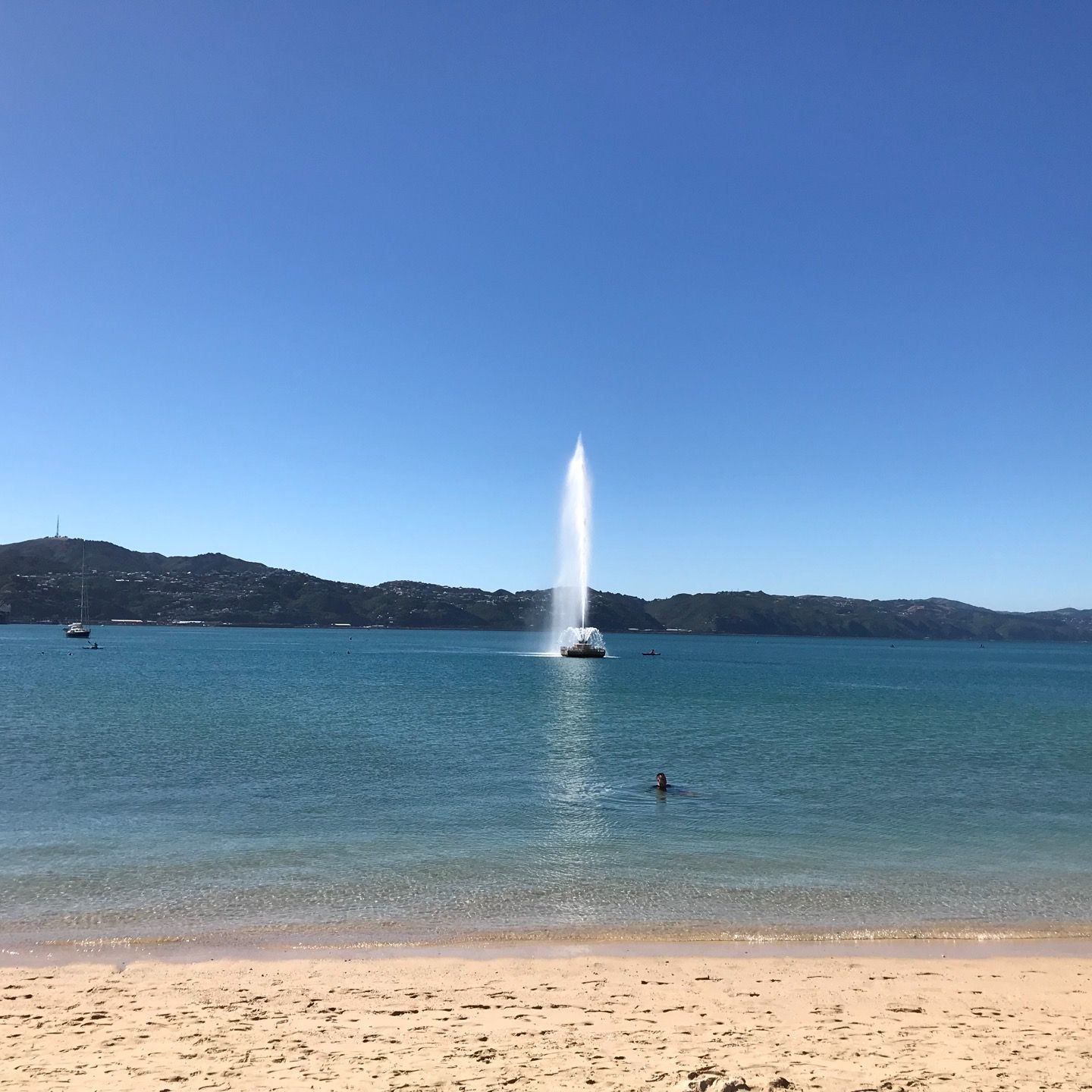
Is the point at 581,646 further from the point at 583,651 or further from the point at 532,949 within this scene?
the point at 532,949

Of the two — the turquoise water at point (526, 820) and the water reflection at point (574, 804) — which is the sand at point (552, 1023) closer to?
the turquoise water at point (526, 820)

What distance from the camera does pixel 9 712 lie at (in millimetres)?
48812

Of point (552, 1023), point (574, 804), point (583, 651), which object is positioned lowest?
point (574, 804)

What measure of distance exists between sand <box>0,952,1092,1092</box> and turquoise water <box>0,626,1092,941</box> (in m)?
2.03

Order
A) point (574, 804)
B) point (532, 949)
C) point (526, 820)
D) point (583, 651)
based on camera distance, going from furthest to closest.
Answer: point (583, 651) < point (574, 804) < point (526, 820) < point (532, 949)

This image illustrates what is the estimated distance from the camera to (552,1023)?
11.0 meters

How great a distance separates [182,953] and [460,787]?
1574 centimetres

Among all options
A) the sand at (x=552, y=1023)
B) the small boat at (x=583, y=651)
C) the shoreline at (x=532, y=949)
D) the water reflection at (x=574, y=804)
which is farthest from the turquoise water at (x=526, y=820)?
the small boat at (x=583, y=651)

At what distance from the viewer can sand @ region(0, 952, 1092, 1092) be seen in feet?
30.4

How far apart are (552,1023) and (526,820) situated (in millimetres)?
13529

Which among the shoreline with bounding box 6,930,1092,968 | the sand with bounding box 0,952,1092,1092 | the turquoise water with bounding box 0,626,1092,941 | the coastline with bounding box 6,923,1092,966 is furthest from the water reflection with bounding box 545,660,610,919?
the sand with bounding box 0,952,1092,1092

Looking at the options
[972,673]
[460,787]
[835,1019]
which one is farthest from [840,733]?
[972,673]

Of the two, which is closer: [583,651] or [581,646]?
[583,651]

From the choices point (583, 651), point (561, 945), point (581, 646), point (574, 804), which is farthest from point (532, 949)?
point (581, 646)
